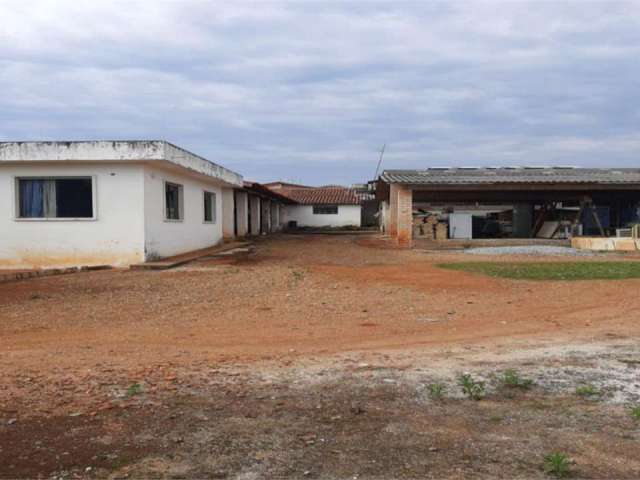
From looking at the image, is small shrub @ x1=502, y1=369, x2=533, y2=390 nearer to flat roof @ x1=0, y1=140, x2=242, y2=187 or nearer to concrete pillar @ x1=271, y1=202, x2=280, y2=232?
flat roof @ x1=0, y1=140, x2=242, y2=187

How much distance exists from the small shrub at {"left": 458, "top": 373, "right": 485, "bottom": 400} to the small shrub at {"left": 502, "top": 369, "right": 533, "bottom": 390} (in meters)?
0.23

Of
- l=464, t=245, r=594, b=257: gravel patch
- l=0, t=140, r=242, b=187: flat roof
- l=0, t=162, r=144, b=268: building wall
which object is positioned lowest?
l=464, t=245, r=594, b=257: gravel patch

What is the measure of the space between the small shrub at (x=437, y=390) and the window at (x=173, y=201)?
43.0 ft

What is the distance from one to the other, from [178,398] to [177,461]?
118 cm

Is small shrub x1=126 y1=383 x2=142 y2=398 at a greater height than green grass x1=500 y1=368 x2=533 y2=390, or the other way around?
small shrub x1=126 y1=383 x2=142 y2=398

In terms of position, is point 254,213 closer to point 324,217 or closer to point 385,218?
point 385,218

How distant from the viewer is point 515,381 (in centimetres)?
496

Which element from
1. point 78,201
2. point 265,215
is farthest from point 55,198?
point 265,215

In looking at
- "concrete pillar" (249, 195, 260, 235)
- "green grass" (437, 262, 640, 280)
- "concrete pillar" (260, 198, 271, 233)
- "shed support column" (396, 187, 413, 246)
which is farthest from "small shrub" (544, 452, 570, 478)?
"concrete pillar" (260, 198, 271, 233)

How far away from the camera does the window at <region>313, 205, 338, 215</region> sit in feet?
149

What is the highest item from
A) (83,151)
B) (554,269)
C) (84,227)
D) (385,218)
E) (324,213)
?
(83,151)

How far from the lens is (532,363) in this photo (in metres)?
5.66

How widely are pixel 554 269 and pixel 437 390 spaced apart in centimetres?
1031

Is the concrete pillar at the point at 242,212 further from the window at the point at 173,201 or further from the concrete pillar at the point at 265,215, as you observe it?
the window at the point at 173,201
